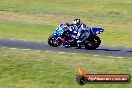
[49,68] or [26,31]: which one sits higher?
[49,68]

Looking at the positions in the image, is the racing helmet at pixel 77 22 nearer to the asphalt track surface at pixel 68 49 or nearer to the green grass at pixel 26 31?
the asphalt track surface at pixel 68 49

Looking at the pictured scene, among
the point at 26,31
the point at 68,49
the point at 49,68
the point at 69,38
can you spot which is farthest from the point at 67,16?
the point at 49,68

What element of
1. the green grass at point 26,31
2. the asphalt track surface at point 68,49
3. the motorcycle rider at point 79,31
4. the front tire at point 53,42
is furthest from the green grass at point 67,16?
the front tire at point 53,42

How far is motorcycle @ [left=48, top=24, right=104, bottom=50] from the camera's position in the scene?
2722cm

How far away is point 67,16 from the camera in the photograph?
4928 cm

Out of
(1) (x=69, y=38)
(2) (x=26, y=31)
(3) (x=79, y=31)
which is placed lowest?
(2) (x=26, y=31)

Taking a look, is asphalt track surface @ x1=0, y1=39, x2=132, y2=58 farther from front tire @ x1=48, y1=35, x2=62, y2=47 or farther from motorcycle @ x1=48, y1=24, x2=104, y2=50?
motorcycle @ x1=48, y1=24, x2=104, y2=50

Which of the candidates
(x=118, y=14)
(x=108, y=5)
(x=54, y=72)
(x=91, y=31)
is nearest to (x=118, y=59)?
(x=91, y=31)

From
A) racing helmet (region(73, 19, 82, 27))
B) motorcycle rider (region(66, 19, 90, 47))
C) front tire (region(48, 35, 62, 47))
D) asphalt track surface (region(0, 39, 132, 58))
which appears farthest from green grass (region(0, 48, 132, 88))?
racing helmet (region(73, 19, 82, 27))

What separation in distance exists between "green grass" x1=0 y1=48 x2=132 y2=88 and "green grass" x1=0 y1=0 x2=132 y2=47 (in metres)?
9.26

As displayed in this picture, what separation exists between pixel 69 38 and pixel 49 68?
27.9 ft

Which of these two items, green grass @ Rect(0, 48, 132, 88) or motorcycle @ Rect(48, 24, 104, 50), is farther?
motorcycle @ Rect(48, 24, 104, 50)

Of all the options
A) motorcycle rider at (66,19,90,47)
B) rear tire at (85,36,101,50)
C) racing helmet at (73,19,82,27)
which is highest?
racing helmet at (73,19,82,27)

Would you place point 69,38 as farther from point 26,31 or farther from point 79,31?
point 26,31
